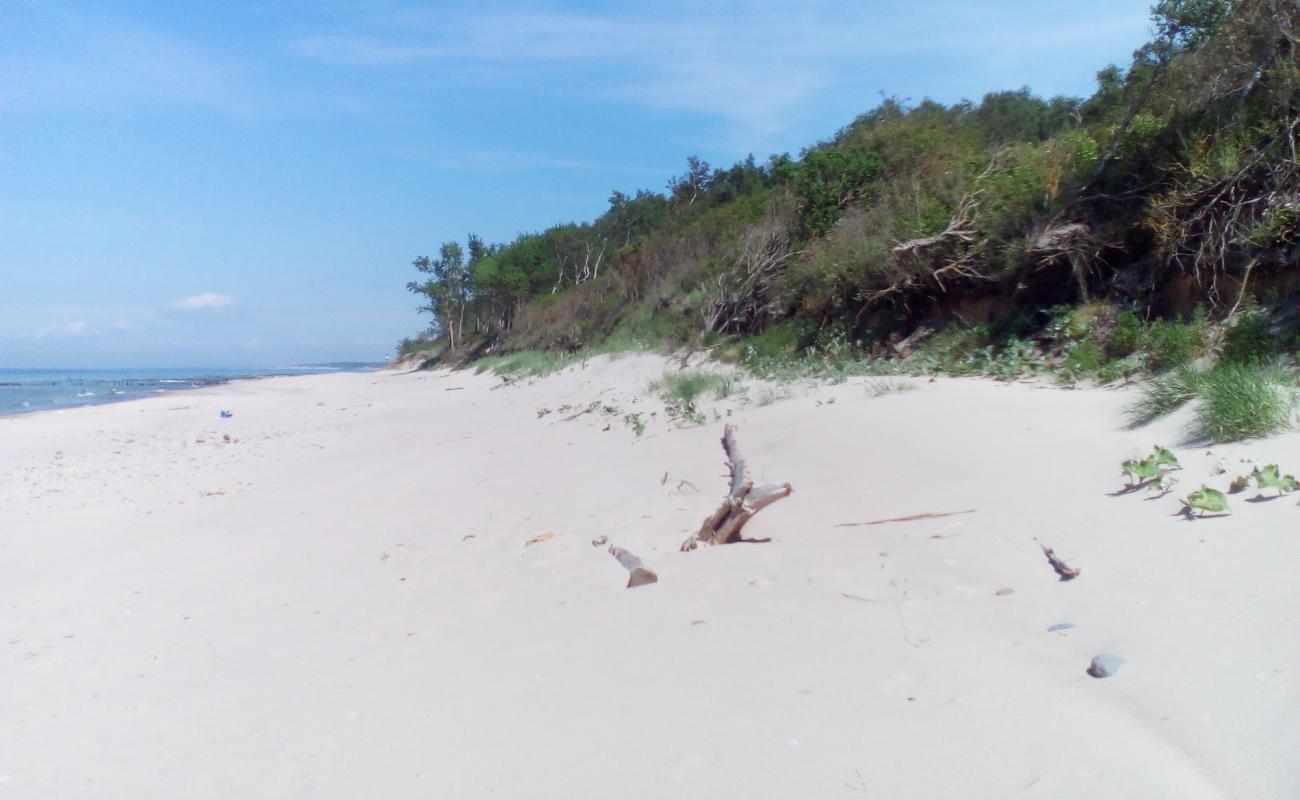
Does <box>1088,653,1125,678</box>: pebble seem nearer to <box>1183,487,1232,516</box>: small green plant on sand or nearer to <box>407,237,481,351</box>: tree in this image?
<box>1183,487,1232,516</box>: small green plant on sand

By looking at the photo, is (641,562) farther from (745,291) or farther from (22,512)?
(745,291)

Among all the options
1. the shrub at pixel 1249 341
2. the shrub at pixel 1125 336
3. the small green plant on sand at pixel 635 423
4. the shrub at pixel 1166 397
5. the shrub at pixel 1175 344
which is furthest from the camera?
the small green plant on sand at pixel 635 423

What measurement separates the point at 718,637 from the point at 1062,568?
1306 mm

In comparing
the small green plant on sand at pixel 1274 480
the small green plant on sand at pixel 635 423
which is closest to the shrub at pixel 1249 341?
the small green plant on sand at pixel 1274 480

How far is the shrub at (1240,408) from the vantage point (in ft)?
13.6

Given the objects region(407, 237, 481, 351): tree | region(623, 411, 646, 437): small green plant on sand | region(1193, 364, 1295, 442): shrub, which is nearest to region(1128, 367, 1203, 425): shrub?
region(1193, 364, 1295, 442): shrub

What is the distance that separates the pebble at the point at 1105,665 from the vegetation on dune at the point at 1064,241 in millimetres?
2276

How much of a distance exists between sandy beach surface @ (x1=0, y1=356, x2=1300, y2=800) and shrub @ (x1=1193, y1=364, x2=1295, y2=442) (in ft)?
0.64

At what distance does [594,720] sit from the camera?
285 cm

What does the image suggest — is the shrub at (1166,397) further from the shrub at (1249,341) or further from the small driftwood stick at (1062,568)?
the small driftwood stick at (1062,568)

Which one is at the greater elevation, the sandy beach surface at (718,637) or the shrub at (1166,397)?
the shrub at (1166,397)

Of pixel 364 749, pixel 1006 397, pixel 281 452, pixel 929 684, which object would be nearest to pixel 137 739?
pixel 364 749

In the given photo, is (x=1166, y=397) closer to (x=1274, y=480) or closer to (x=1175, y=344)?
(x=1274, y=480)

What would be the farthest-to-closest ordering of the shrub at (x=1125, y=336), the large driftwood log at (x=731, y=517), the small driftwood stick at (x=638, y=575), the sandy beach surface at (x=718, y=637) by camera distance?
1. the shrub at (x=1125, y=336)
2. the large driftwood log at (x=731, y=517)
3. the small driftwood stick at (x=638, y=575)
4. the sandy beach surface at (x=718, y=637)
